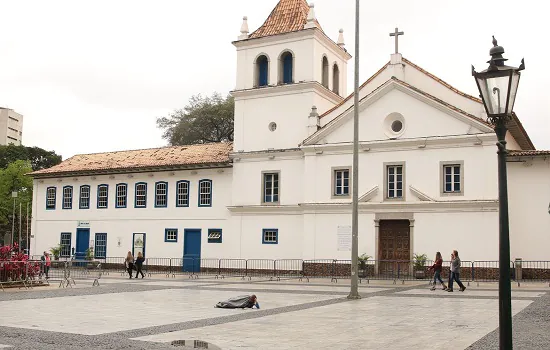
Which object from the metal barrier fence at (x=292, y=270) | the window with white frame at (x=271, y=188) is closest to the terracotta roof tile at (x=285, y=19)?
the window with white frame at (x=271, y=188)

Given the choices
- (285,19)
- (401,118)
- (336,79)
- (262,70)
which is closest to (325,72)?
(336,79)

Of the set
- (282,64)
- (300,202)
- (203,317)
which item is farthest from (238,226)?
(203,317)

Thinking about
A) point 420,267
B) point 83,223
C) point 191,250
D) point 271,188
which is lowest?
point 420,267

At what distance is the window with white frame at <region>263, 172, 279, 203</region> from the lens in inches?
1387

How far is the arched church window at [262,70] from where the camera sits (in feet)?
120

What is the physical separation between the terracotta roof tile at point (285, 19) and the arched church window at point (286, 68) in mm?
1356

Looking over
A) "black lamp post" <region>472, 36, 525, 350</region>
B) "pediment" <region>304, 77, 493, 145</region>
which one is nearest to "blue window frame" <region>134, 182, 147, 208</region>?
"pediment" <region>304, 77, 493, 145</region>

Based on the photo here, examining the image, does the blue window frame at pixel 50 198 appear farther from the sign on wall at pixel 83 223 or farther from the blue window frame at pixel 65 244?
the sign on wall at pixel 83 223

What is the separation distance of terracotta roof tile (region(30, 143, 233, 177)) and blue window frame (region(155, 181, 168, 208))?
4.00 ft

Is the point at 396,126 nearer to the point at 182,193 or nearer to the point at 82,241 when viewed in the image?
the point at 182,193

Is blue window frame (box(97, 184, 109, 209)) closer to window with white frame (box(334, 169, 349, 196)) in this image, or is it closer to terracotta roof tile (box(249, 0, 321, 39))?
terracotta roof tile (box(249, 0, 321, 39))

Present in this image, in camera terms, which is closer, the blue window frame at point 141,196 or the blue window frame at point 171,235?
the blue window frame at point 171,235

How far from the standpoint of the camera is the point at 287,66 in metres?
35.9

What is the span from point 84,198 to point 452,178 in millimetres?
24449
